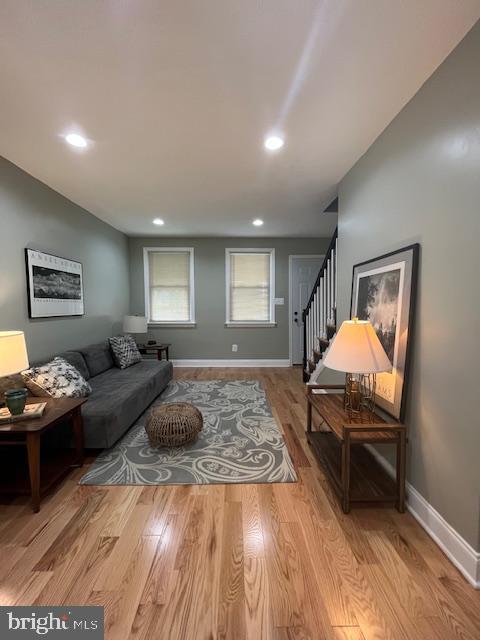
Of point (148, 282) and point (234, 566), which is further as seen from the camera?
point (148, 282)

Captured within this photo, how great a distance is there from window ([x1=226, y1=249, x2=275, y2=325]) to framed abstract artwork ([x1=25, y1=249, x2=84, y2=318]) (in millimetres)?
2641

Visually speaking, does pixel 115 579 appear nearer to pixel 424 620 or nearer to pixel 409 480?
pixel 424 620

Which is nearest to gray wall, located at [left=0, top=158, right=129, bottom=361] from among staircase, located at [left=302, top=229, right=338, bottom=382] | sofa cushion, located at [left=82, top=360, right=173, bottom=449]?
sofa cushion, located at [left=82, top=360, right=173, bottom=449]

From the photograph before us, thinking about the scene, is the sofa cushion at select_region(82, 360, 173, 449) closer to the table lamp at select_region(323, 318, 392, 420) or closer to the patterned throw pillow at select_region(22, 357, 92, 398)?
the patterned throw pillow at select_region(22, 357, 92, 398)

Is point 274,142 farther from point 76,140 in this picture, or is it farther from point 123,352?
point 123,352

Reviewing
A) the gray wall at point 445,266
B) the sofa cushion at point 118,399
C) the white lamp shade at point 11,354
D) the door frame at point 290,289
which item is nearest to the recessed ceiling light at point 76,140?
the white lamp shade at point 11,354

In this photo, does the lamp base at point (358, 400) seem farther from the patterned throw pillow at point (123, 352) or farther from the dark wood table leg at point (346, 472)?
the patterned throw pillow at point (123, 352)

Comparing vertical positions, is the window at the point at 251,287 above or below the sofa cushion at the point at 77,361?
above

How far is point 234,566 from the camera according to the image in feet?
4.49

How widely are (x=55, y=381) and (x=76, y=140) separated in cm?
194

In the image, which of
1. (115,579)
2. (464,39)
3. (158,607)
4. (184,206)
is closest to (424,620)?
(158,607)

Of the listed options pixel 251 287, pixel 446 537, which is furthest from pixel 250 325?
pixel 446 537

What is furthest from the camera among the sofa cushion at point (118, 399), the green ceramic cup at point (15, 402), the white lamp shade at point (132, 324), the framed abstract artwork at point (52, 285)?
the white lamp shade at point (132, 324)

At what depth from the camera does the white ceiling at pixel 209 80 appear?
1207 mm
